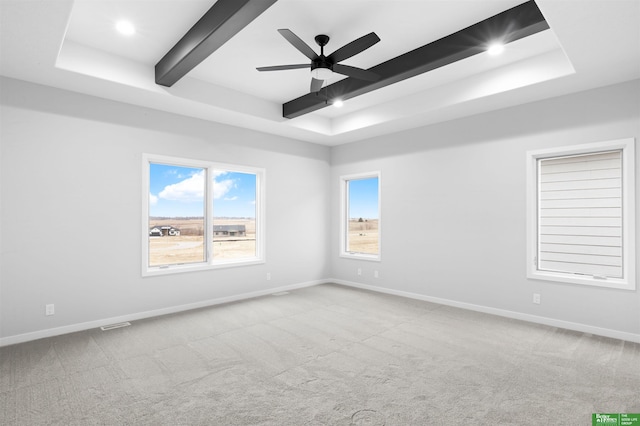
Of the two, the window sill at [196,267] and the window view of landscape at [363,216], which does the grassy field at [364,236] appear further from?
the window sill at [196,267]

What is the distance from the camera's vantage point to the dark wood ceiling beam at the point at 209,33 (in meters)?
2.49

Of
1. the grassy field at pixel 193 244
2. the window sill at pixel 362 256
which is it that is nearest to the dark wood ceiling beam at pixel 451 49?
the grassy field at pixel 193 244

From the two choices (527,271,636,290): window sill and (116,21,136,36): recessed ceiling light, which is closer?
(116,21,136,36): recessed ceiling light

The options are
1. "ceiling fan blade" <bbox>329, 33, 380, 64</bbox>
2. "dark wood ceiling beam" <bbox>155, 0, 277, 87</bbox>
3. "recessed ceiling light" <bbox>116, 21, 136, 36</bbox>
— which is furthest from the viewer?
"recessed ceiling light" <bbox>116, 21, 136, 36</bbox>

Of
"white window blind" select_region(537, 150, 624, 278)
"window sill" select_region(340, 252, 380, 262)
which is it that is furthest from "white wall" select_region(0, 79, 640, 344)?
"white window blind" select_region(537, 150, 624, 278)

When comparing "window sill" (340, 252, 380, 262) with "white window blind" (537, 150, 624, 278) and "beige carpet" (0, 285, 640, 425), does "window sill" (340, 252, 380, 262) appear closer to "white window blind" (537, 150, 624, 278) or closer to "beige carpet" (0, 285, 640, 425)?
"beige carpet" (0, 285, 640, 425)

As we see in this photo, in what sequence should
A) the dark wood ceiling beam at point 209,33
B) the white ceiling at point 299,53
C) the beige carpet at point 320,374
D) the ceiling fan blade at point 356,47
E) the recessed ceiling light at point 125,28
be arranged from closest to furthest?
the beige carpet at point 320,374 < the dark wood ceiling beam at point 209,33 < the white ceiling at point 299,53 < the ceiling fan blade at point 356,47 < the recessed ceiling light at point 125,28

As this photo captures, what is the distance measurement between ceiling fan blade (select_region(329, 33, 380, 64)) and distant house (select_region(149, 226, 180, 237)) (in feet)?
10.7

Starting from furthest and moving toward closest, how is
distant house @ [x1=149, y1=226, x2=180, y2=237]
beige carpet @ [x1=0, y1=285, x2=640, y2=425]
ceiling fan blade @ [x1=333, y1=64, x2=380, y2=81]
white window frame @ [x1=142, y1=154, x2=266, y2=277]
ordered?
distant house @ [x1=149, y1=226, x2=180, y2=237]
white window frame @ [x1=142, y1=154, x2=266, y2=277]
ceiling fan blade @ [x1=333, y1=64, x2=380, y2=81]
beige carpet @ [x1=0, y1=285, x2=640, y2=425]

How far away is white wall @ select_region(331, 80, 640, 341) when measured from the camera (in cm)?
368

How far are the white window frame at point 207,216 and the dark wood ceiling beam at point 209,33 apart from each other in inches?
50.1

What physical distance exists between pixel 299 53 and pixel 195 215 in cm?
284

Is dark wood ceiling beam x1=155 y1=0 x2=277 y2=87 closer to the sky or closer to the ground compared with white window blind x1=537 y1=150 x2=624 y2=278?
closer to the sky

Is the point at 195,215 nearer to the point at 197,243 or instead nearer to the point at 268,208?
the point at 197,243
